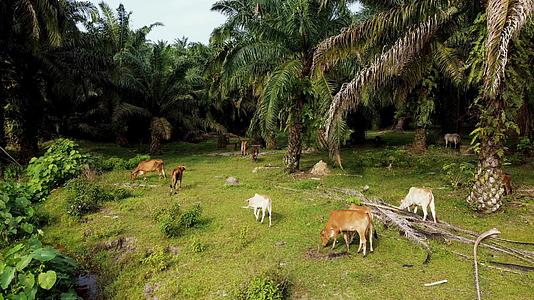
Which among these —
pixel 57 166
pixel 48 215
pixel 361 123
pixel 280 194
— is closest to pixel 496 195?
pixel 280 194

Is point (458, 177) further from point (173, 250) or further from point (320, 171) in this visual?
point (173, 250)

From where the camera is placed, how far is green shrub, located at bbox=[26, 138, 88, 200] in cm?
1147

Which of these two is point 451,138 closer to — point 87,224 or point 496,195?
point 496,195

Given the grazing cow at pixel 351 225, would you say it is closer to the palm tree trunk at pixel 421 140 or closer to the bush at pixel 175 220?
the bush at pixel 175 220

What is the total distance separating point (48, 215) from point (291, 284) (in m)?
6.92

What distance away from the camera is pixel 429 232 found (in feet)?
23.1

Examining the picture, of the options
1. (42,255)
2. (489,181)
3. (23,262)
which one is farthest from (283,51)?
(23,262)

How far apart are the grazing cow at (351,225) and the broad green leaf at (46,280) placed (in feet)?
13.5

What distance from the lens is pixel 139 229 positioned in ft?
27.9

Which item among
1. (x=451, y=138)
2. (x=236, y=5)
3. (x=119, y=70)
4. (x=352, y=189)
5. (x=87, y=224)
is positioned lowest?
(x=87, y=224)

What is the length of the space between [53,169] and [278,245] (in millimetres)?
8263

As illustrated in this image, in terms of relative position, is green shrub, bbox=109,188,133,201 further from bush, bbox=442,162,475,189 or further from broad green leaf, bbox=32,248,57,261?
bush, bbox=442,162,475,189

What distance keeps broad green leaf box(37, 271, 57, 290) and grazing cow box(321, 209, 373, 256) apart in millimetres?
4110

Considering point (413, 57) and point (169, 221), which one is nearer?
point (169, 221)
